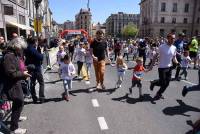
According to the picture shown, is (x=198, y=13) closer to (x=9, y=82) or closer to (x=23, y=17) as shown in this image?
(x=23, y=17)

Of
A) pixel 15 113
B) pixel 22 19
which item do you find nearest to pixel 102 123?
pixel 15 113

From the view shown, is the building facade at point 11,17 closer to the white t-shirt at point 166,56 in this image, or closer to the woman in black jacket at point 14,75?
the white t-shirt at point 166,56

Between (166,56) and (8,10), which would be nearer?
(166,56)

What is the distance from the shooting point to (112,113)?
23.1ft

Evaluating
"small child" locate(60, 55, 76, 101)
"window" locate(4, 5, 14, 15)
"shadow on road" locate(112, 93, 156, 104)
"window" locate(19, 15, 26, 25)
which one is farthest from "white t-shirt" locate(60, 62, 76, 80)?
"window" locate(19, 15, 26, 25)

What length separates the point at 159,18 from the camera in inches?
3455

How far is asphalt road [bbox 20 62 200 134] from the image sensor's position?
594cm

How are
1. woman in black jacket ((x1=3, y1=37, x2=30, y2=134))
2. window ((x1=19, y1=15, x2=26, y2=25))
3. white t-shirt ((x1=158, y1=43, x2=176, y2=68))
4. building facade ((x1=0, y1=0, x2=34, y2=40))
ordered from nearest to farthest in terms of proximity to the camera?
1. woman in black jacket ((x1=3, y1=37, x2=30, y2=134))
2. white t-shirt ((x1=158, y1=43, x2=176, y2=68))
3. building facade ((x1=0, y1=0, x2=34, y2=40))
4. window ((x1=19, y1=15, x2=26, y2=25))

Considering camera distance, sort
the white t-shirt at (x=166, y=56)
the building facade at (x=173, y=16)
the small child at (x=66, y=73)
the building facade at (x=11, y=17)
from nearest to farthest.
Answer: the white t-shirt at (x=166, y=56) < the small child at (x=66, y=73) < the building facade at (x=11, y=17) < the building facade at (x=173, y=16)

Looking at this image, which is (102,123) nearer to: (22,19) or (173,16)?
(22,19)

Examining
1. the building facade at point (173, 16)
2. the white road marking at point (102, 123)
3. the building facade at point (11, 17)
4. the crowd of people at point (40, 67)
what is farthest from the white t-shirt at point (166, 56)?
the building facade at point (173, 16)

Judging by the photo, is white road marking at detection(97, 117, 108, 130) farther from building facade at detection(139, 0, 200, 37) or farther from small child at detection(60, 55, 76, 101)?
building facade at detection(139, 0, 200, 37)

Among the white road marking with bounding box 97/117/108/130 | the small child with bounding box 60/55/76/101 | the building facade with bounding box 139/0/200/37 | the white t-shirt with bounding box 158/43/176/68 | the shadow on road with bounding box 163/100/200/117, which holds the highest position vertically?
the building facade with bounding box 139/0/200/37

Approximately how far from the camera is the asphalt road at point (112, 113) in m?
5.94
